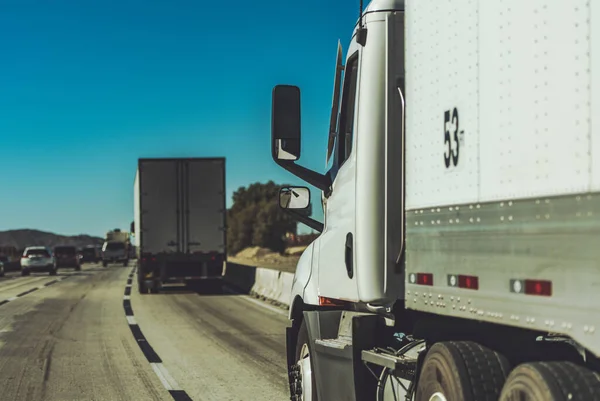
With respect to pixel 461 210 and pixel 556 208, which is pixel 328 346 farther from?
pixel 556 208

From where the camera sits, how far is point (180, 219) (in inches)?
1061

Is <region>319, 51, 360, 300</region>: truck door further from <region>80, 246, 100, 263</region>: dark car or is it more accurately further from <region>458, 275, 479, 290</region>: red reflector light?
<region>80, 246, 100, 263</region>: dark car

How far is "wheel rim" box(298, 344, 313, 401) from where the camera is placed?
6594 mm

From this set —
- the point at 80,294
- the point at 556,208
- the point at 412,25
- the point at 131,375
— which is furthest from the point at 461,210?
the point at 80,294

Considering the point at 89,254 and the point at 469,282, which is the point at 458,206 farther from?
the point at 89,254

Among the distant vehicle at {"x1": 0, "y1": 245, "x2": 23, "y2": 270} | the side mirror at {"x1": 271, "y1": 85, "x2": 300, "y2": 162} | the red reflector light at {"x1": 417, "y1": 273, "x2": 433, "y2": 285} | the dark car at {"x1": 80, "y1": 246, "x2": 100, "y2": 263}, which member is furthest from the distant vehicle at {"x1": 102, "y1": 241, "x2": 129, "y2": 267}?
the red reflector light at {"x1": 417, "y1": 273, "x2": 433, "y2": 285}

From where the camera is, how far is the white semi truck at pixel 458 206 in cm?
319

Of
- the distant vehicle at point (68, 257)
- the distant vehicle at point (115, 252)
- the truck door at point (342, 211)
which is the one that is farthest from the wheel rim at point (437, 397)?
the distant vehicle at point (115, 252)

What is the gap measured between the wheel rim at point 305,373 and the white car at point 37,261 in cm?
4627

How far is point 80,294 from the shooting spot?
28.3 meters

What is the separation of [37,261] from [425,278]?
49.0 metres

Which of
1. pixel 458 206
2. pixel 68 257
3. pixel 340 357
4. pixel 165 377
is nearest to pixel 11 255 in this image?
pixel 68 257

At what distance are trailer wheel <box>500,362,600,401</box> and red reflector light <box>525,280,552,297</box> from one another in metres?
0.34

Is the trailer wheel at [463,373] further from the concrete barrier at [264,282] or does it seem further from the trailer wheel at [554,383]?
the concrete barrier at [264,282]
